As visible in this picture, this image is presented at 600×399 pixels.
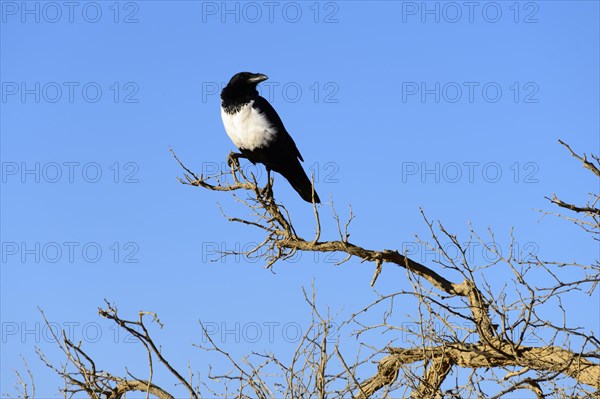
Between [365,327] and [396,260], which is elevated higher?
[396,260]

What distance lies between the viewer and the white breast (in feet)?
22.1

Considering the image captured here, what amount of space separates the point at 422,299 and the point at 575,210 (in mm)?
1028

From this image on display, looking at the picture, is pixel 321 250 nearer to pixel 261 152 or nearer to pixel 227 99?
pixel 261 152

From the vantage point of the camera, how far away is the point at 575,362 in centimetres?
490

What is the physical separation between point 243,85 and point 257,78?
5.8 inches

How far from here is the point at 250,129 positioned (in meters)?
6.72

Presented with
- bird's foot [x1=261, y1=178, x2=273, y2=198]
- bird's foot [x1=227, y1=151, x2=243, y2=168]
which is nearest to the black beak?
bird's foot [x1=227, y1=151, x2=243, y2=168]

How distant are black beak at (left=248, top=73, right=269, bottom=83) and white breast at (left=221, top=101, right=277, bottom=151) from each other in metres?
0.29

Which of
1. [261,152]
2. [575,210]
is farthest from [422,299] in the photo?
[261,152]

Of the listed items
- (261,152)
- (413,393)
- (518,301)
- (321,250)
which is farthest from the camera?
(261,152)

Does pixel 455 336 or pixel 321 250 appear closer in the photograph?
pixel 455 336

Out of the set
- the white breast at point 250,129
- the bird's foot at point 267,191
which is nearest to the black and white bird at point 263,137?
the white breast at point 250,129

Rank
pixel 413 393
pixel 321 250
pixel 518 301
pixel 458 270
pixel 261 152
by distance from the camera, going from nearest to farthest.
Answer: pixel 413 393 → pixel 518 301 → pixel 458 270 → pixel 321 250 → pixel 261 152

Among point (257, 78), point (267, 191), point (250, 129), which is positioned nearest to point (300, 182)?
point (250, 129)
